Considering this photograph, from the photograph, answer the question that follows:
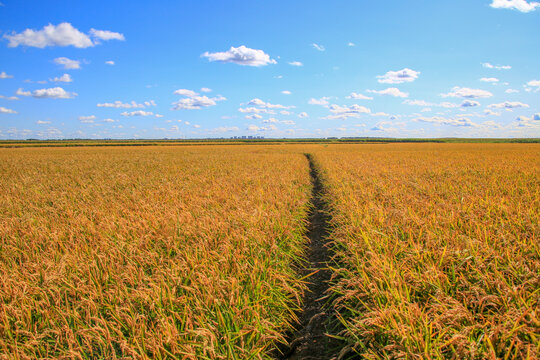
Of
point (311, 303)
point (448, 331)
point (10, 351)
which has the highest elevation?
point (448, 331)

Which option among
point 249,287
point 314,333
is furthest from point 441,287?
point 249,287

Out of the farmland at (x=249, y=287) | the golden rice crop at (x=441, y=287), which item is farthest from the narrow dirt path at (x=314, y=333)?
the golden rice crop at (x=441, y=287)

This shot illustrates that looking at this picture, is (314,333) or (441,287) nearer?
(441,287)

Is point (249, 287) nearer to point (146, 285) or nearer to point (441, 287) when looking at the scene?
point (146, 285)

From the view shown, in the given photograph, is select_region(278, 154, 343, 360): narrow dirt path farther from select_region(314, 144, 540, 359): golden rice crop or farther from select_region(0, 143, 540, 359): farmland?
select_region(314, 144, 540, 359): golden rice crop

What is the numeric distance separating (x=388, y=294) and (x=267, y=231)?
271 cm

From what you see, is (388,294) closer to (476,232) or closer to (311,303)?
(311,303)

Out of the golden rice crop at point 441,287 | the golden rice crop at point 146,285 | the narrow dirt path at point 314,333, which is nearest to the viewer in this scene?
the golden rice crop at point 441,287

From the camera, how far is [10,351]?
241cm

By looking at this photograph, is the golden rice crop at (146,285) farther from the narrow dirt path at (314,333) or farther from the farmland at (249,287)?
the narrow dirt path at (314,333)

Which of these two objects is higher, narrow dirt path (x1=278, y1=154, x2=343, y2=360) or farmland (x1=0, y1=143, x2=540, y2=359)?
farmland (x1=0, y1=143, x2=540, y2=359)

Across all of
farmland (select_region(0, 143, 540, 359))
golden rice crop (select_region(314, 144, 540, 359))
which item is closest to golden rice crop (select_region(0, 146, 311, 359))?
farmland (select_region(0, 143, 540, 359))

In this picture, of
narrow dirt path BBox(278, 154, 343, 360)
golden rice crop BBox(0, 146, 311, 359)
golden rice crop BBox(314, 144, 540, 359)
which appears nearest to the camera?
golden rice crop BBox(314, 144, 540, 359)

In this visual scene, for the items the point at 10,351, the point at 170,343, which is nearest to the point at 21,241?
the point at 10,351
